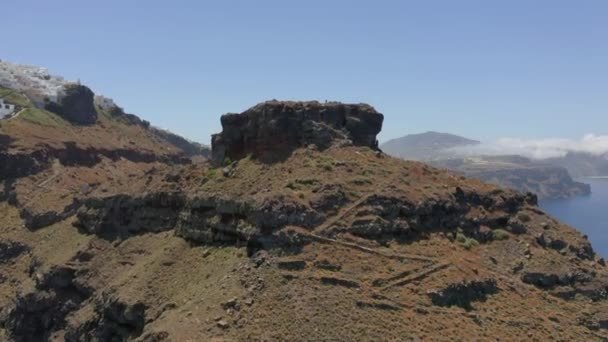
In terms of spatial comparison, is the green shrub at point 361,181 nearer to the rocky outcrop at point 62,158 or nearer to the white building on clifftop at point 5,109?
the rocky outcrop at point 62,158

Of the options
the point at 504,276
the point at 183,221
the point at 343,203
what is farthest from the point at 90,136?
the point at 504,276

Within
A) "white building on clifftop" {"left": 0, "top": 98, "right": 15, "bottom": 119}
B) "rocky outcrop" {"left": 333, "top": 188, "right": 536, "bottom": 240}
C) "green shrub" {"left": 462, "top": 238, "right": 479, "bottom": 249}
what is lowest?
"green shrub" {"left": 462, "top": 238, "right": 479, "bottom": 249}

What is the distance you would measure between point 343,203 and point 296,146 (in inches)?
384

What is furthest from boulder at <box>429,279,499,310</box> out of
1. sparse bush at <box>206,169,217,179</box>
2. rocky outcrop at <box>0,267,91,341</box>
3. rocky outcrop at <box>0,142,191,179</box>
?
rocky outcrop at <box>0,142,191,179</box>

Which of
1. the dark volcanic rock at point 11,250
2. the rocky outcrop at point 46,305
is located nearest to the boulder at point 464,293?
the rocky outcrop at point 46,305

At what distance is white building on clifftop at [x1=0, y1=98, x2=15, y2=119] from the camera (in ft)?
376

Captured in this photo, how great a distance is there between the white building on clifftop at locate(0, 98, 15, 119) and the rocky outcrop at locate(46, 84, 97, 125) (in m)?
8.96

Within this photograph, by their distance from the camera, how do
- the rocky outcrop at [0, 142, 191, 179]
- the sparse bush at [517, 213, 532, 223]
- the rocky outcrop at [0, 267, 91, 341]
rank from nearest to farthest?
the sparse bush at [517, 213, 532, 223] → the rocky outcrop at [0, 267, 91, 341] → the rocky outcrop at [0, 142, 191, 179]

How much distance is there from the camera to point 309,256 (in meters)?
39.1

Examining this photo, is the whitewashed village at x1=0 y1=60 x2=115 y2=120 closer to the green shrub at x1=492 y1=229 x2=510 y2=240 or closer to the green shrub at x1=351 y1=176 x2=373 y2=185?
the green shrub at x1=351 y1=176 x2=373 y2=185

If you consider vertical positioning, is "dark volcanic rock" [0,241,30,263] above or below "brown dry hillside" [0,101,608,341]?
below

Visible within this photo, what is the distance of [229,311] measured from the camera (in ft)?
117

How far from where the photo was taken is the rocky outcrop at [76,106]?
12706cm

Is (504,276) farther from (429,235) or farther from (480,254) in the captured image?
(429,235)
